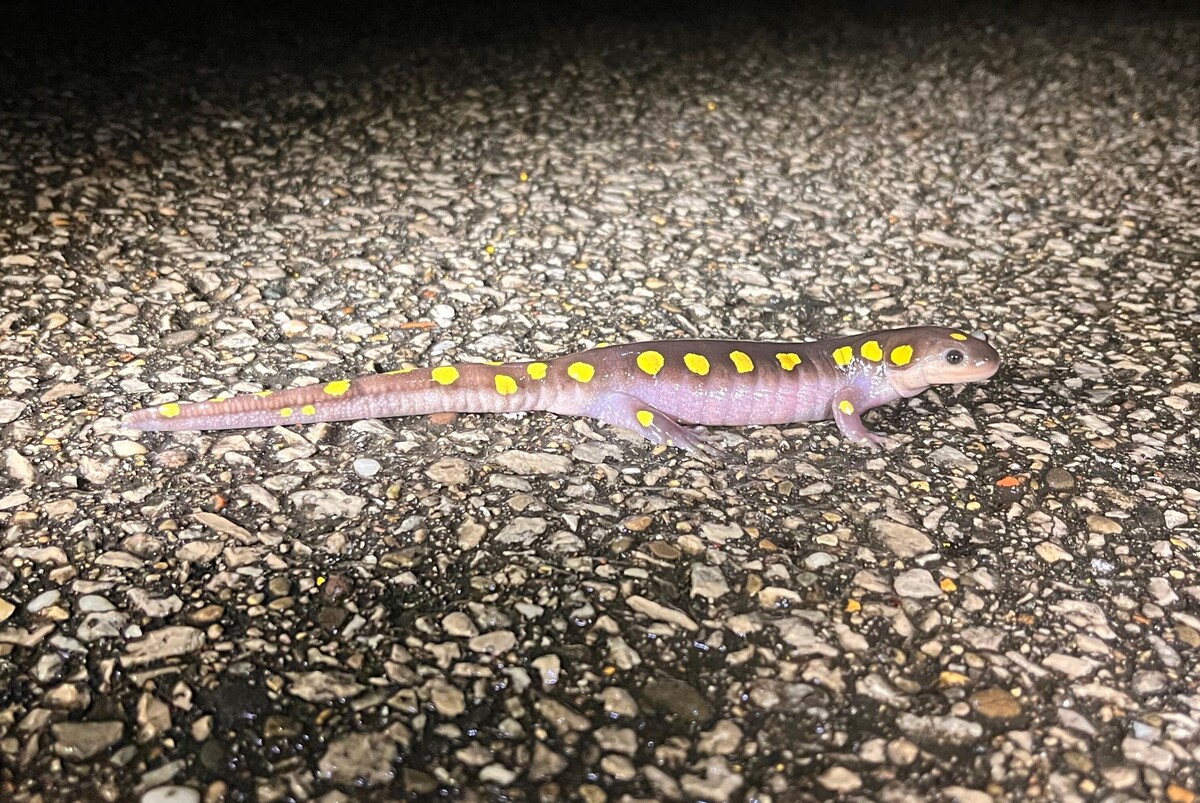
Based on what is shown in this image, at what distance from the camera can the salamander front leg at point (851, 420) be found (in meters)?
3.71

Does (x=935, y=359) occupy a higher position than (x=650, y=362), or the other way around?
(x=935, y=359)

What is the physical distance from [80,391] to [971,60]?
7090 millimetres

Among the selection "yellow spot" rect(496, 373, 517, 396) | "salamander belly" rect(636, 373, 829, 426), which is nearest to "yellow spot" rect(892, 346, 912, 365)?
"salamander belly" rect(636, 373, 829, 426)

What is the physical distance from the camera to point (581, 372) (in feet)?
12.2

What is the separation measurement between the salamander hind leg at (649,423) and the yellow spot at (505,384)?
28cm

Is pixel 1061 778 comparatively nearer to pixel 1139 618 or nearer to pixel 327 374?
pixel 1139 618

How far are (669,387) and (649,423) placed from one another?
151mm

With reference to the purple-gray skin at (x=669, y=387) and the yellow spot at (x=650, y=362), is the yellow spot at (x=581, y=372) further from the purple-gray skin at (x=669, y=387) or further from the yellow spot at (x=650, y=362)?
the yellow spot at (x=650, y=362)

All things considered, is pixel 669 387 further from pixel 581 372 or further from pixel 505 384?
pixel 505 384

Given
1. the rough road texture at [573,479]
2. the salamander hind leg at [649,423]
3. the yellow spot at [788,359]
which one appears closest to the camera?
the rough road texture at [573,479]

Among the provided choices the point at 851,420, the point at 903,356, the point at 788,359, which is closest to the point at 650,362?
the point at 788,359

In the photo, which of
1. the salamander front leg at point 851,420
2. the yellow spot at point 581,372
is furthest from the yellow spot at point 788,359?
the yellow spot at point 581,372

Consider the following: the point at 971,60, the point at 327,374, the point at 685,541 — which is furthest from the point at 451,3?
the point at 685,541

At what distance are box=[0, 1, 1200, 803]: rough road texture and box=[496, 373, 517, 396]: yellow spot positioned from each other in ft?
0.38
